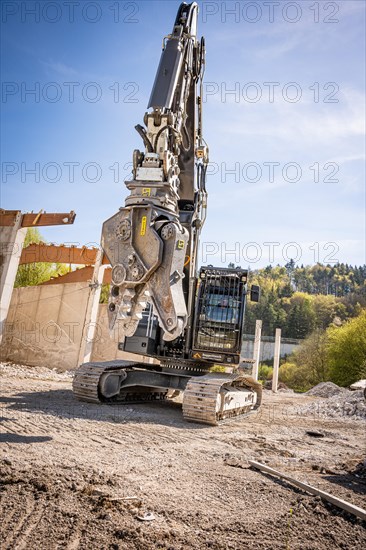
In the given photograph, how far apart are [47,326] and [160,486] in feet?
47.4

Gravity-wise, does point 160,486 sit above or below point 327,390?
below

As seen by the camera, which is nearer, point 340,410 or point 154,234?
point 154,234

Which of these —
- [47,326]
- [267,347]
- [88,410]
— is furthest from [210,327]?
[267,347]

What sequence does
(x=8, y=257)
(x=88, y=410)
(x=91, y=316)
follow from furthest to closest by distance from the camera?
(x=91, y=316)
(x=8, y=257)
(x=88, y=410)

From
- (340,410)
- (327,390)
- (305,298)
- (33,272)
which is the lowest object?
(340,410)

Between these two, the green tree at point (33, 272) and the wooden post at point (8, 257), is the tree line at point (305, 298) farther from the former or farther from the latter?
the wooden post at point (8, 257)

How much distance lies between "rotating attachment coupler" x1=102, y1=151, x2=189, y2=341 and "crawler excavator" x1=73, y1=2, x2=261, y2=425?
0.01 metres

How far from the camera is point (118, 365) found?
873 centimetres

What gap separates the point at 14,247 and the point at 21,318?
445 cm

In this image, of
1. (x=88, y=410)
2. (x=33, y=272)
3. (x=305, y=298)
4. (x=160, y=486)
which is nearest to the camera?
(x=160, y=486)

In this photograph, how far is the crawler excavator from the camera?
15.6ft

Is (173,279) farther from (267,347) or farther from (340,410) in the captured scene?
(267,347)

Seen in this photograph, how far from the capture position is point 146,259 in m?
4.75

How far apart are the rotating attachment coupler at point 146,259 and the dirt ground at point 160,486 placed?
57.7 inches
